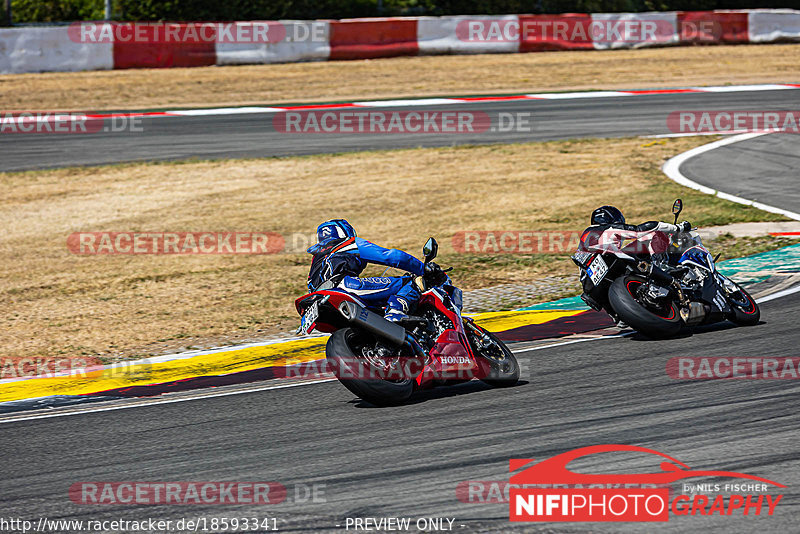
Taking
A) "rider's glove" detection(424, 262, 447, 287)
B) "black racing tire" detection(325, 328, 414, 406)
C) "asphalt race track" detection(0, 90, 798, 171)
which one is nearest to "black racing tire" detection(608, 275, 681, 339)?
"rider's glove" detection(424, 262, 447, 287)

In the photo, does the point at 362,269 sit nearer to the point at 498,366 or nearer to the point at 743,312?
the point at 498,366

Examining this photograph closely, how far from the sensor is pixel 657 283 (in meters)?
8.43

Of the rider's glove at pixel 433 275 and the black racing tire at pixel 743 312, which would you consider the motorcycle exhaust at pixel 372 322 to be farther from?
the black racing tire at pixel 743 312

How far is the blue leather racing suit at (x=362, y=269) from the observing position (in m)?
6.97

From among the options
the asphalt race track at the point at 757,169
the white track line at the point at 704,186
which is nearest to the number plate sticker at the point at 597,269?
the white track line at the point at 704,186

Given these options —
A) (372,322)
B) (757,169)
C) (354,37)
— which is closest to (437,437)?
(372,322)

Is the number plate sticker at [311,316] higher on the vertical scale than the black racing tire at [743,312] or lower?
higher

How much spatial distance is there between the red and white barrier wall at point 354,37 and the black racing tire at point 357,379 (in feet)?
69.5

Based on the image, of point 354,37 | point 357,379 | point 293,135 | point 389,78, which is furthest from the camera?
point 354,37

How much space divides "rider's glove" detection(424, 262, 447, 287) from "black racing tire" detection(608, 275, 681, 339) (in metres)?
1.78

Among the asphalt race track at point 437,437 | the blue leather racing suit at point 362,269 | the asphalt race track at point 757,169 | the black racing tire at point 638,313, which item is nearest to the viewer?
the asphalt race track at point 437,437

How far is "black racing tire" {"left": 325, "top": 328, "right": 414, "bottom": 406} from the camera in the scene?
262 inches

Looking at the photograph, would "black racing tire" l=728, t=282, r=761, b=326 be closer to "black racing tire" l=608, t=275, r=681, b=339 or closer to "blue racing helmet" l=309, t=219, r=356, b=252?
"black racing tire" l=608, t=275, r=681, b=339

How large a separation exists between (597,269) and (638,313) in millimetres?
516
